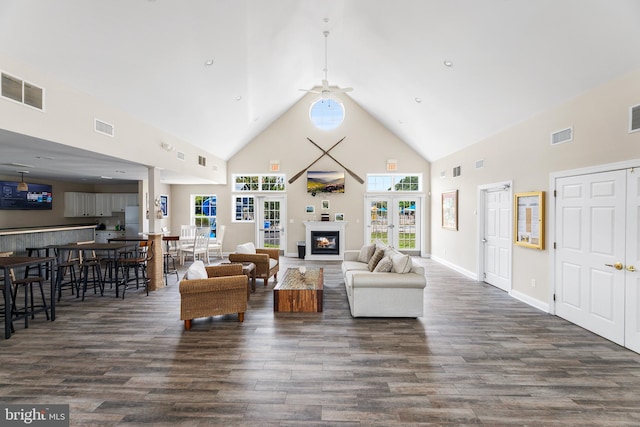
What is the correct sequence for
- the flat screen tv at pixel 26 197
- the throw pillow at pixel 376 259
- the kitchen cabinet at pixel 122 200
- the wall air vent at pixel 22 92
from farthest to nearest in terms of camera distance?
the kitchen cabinet at pixel 122 200 < the flat screen tv at pixel 26 197 < the throw pillow at pixel 376 259 < the wall air vent at pixel 22 92

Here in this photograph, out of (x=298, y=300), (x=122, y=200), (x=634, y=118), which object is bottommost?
(x=298, y=300)

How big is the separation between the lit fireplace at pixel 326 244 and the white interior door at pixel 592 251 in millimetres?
5825

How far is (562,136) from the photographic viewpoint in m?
4.30

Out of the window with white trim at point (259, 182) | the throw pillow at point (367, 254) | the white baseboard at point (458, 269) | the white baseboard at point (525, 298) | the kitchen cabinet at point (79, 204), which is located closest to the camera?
the white baseboard at point (525, 298)

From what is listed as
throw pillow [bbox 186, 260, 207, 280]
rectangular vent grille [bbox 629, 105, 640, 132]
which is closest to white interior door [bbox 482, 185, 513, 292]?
rectangular vent grille [bbox 629, 105, 640, 132]

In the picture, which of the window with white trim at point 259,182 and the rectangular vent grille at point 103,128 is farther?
the window with white trim at point 259,182

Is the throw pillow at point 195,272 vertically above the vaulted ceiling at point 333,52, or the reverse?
the vaulted ceiling at point 333,52

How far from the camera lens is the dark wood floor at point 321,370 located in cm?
228

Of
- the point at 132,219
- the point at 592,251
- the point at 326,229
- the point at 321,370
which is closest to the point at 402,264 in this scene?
the point at 321,370

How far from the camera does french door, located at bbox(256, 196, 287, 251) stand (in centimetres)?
992

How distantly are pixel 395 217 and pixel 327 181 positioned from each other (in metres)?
2.44

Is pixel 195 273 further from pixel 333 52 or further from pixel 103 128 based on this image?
pixel 333 52

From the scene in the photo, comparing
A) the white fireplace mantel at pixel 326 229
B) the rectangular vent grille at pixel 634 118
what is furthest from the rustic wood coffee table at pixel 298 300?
the white fireplace mantel at pixel 326 229

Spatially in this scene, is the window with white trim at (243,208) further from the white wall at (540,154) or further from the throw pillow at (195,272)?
the white wall at (540,154)
